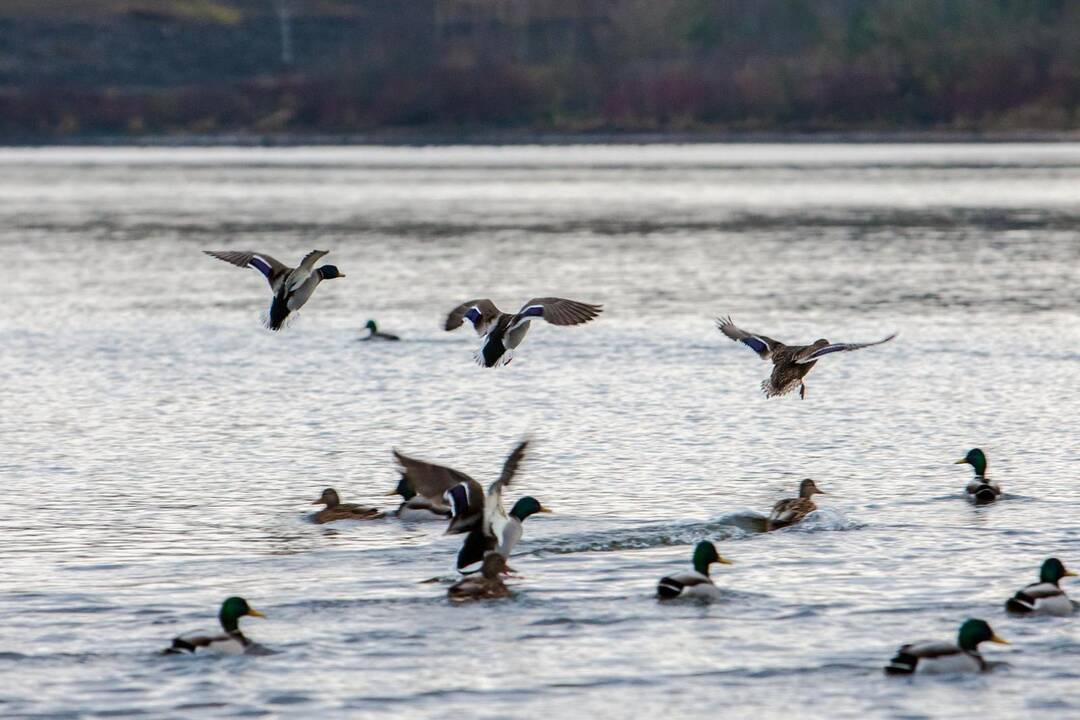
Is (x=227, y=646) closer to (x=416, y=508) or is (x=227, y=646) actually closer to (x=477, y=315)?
(x=477, y=315)

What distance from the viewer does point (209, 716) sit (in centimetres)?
1220

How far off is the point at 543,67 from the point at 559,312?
127 meters

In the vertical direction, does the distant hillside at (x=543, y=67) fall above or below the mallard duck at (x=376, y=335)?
above

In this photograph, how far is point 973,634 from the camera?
13.1m

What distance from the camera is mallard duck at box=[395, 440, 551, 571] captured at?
15188 mm

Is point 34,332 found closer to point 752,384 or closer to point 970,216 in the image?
point 752,384

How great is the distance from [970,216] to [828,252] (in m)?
13.6

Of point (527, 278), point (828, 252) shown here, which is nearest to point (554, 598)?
point (527, 278)

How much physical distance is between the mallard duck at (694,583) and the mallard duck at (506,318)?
2273 mm

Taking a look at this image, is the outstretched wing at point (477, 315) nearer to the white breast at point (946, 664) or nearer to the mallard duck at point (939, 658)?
the mallard duck at point (939, 658)

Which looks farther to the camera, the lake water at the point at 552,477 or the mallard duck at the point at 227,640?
the mallard duck at the point at 227,640

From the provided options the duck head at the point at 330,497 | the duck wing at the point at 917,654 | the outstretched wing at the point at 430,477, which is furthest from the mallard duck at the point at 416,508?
the duck wing at the point at 917,654

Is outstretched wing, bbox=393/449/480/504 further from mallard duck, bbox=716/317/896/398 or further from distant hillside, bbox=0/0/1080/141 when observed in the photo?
distant hillside, bbox=0/0/1080/141

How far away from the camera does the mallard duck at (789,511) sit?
1745cm
